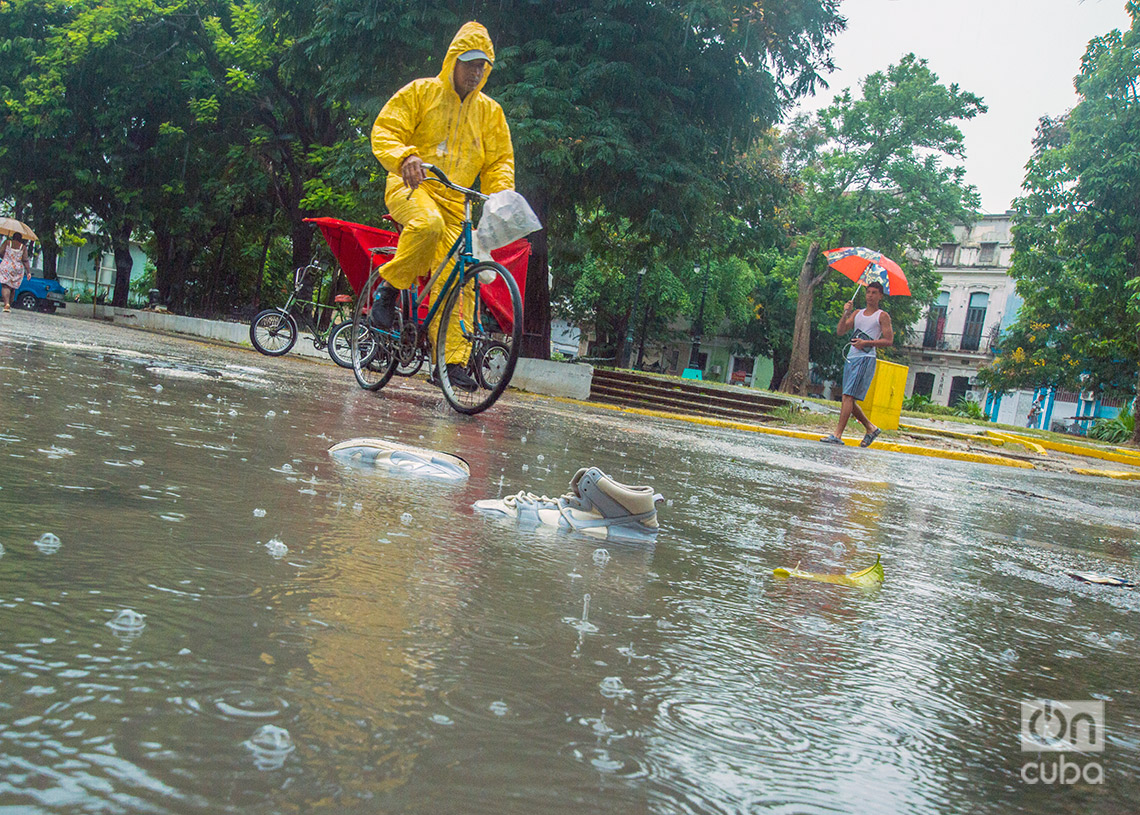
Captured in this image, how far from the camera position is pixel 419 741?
112 centimetres

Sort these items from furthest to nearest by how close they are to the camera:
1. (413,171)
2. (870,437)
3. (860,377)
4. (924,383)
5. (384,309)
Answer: (924,383)
(870,437)
(860,377)
(384,309)
(413,171)

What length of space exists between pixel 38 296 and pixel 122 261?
15.9ft

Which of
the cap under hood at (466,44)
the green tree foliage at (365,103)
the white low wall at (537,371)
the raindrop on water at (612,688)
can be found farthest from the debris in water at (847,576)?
the white low wall at (537,371)

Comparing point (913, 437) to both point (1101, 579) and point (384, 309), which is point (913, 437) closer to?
point (384, 309)

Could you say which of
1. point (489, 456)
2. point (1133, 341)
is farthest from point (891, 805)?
point (1133, 341)

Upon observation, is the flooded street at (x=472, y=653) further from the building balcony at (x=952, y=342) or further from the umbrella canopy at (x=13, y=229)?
the building balcony at (x=952, y=342)

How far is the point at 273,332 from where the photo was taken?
589 inches

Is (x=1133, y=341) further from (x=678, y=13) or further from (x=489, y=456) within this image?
(x=489, y=456)

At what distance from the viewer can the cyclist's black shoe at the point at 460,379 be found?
21.5ft

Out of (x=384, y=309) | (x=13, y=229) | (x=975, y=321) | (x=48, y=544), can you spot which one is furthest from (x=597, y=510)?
(x=975, y=321)

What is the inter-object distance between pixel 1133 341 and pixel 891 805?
107ft

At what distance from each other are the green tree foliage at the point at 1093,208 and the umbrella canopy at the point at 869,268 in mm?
11983

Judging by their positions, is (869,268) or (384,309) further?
(869,268)

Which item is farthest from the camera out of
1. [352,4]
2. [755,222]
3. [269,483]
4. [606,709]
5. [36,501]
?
[755,222]
